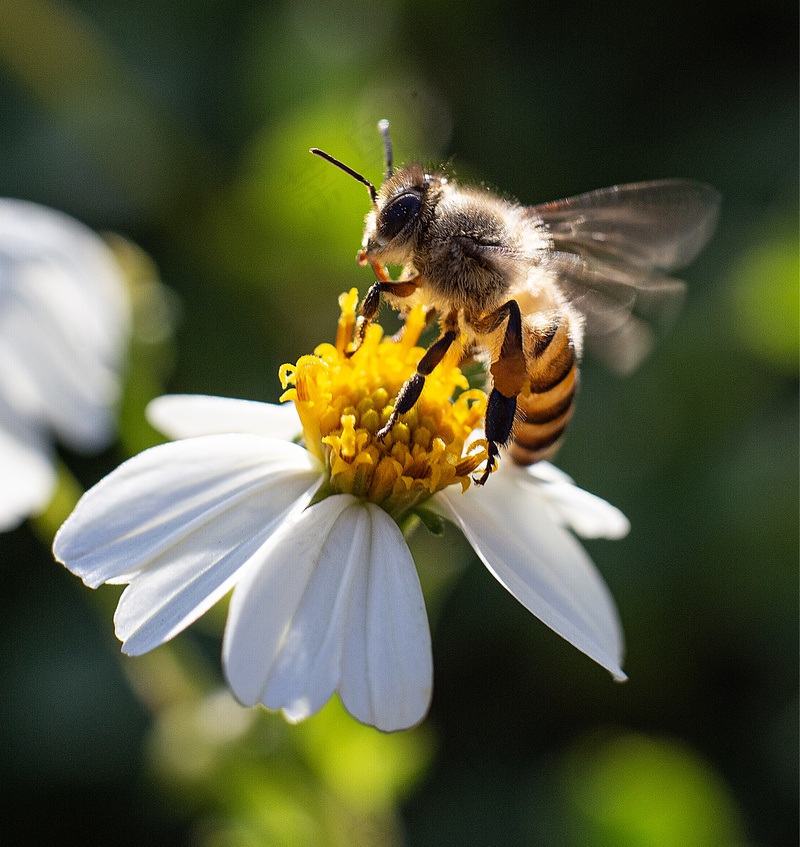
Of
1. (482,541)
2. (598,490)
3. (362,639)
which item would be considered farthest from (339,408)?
(598,490)

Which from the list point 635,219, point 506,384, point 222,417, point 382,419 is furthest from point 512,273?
point 222,417

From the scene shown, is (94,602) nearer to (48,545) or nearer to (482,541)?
(48,545)

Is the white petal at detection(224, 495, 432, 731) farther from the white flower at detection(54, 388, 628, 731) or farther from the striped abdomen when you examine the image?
the striped abdomen

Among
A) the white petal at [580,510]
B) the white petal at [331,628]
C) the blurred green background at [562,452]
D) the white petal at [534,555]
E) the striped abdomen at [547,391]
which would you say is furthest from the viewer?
the blurred green background at [562,452]

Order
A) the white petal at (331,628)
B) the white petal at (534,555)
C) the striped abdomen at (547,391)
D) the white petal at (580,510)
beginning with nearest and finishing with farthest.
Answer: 1. the white petal at (331,628)
2. the white petal at (534,555)
3. the striped abdomen at (547,391)
4. the white petal at (580,510)

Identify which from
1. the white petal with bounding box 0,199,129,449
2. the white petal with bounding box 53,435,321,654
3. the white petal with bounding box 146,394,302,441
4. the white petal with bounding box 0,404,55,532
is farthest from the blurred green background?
the white petal with bounding box 53,435,321,654

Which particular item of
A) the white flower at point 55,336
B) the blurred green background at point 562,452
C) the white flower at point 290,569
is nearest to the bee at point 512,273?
the white flower at point 290,569

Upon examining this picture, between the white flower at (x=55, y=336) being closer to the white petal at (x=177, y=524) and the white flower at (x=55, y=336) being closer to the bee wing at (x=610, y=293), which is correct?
the white petal at (x=177, y=524)

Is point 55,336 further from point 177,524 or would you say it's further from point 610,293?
point 610,293
